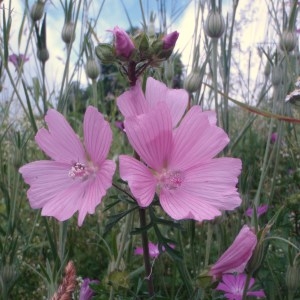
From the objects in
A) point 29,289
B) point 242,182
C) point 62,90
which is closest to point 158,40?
point 62,90

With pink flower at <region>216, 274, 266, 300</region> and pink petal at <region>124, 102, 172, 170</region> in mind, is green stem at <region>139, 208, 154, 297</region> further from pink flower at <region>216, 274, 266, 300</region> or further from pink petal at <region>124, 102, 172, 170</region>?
pink flower at <region>216, 274, 266, 300</region>

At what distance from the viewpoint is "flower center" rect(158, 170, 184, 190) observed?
0.59 metres

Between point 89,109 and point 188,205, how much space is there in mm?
148

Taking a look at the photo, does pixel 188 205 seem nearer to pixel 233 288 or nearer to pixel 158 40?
pixel 158 40

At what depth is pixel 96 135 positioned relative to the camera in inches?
23.5

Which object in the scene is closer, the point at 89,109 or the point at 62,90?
the point at 89,109

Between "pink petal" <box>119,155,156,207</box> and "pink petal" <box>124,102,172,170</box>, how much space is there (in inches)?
0.6

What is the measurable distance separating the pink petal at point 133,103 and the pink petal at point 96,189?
0.06 m

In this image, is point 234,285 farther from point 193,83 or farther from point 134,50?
point 134,50

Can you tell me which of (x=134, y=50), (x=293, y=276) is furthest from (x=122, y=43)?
(x=293, y=276)

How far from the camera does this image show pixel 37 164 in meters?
0.65

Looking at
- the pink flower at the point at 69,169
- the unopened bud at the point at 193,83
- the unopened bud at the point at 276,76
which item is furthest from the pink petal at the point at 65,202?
the unopened bud at the point at 276,76

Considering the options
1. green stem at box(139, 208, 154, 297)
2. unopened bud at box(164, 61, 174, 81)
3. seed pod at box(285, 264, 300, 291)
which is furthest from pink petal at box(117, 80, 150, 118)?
unopened bud at box(164, 61, 174, 81)

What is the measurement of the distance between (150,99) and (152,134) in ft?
0.18
